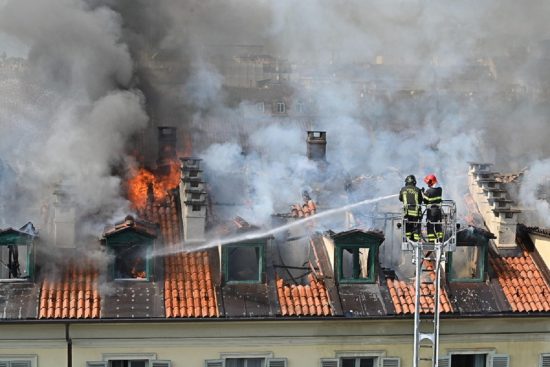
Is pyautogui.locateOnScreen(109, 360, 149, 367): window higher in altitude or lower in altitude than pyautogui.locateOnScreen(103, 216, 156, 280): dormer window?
lower

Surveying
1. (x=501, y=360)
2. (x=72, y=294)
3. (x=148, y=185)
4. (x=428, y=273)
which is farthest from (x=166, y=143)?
(x=501, y=360)

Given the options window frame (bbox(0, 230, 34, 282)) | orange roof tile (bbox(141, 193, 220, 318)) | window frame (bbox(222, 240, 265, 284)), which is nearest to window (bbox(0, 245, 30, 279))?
window frame (bbox(0, 230, 34, 282))

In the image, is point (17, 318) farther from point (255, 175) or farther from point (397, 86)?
point (397, 86)

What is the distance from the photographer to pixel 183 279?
2097cm

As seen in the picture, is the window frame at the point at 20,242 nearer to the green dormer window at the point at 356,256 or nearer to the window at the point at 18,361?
the window at the point at 18,361

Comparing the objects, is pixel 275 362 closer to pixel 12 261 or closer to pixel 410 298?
pixel 410 298

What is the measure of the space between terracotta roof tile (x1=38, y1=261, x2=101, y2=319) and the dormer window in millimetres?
585

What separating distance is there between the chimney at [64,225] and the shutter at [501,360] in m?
10.5

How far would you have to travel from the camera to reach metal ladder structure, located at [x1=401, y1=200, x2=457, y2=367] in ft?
60.0

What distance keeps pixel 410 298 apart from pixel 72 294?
786 cm

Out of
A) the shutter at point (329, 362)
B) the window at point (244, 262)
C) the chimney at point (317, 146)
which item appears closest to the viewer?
the shutter at point (329, 362)

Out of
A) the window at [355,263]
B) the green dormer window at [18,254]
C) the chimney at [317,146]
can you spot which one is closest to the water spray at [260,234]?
the window at [355,263]

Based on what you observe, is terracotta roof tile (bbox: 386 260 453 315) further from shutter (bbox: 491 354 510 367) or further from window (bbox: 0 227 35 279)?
window (bbox: 0 227 35 279)

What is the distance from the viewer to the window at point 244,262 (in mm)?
21109
